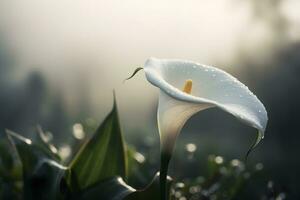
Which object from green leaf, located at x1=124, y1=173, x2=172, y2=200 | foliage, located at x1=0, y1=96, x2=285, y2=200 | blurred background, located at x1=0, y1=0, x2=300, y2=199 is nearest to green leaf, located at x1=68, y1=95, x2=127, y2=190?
foliage, located at x1=0, y1=96, x2=285, y2=200

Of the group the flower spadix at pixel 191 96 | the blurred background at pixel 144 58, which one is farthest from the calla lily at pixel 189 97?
the blurred background at pixel 144 58

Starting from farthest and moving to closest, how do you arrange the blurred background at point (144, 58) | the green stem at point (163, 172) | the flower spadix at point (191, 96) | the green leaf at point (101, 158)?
the blurred background at point (144, 58), the green leaf at point (101, 158), the green stem at point (163, 172), the flower spadix at point (191, 96)

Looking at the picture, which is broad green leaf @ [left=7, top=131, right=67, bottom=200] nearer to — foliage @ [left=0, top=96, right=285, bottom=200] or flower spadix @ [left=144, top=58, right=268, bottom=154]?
foliage @ [left=0, top=96, right=285, bottom=200]

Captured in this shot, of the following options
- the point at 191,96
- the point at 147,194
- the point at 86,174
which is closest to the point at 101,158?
the point at 86,174

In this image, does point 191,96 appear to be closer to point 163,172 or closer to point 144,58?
point 163,172

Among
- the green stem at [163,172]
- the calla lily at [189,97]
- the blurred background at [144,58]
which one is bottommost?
the blurred background at [144,58]

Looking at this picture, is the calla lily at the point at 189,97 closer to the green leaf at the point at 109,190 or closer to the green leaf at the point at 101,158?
the green leaf at the point at 109,190

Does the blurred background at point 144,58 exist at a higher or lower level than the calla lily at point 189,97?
lower
